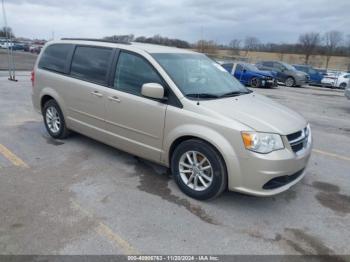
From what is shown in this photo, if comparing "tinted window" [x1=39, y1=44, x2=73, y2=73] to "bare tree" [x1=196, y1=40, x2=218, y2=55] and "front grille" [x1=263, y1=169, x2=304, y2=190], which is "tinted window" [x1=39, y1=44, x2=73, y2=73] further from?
"bare tree" [x1=196, y1=40, x2=218, y2=55]

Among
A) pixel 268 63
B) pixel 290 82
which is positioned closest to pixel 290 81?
pixel 290 82

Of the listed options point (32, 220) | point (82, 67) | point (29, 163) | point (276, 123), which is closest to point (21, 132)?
point (29, 163)

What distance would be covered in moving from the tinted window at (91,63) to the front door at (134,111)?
0.29 metres

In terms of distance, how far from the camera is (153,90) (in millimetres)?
3559

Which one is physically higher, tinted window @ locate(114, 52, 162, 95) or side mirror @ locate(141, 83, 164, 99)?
tinted window @ locate(114, 52, 162, 95)

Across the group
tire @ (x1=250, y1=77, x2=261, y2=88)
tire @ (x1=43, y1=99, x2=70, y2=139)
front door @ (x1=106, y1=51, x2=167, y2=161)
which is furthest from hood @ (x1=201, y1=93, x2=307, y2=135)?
tire @ (x1=250, y1=77, x2=261, y2=88)

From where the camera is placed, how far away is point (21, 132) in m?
5.86

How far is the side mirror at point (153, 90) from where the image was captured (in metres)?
3.56

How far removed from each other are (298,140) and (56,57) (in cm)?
423

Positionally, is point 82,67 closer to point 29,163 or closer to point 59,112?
point 59,112

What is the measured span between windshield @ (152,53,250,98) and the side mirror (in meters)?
0.25

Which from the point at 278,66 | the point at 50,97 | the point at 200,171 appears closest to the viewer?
the point at 200,171

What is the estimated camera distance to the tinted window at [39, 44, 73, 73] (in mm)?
5098

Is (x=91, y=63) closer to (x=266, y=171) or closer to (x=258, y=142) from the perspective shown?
(x=258, y=142)
